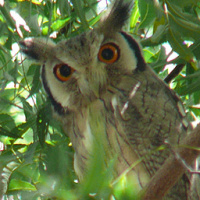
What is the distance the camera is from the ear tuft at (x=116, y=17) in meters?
2.42

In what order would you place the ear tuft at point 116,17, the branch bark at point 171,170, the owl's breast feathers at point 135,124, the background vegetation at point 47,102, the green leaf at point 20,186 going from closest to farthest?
the background vegetation at point 47,102, the branch bark at point 171,170, the green leaf at point 20,186, the owl's breast feathers at point 135,124, the ear tuft at point 116,17

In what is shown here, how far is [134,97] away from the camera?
7.16 feet

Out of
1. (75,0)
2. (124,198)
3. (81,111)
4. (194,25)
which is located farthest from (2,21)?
(124,198)

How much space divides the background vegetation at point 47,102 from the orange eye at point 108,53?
0.50 feet

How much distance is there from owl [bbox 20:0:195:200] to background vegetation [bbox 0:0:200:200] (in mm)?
96

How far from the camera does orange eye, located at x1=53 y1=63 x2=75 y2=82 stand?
2.25 meters

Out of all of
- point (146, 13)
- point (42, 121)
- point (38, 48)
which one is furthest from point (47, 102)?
point (146, 13)

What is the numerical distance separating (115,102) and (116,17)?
60 centimetres

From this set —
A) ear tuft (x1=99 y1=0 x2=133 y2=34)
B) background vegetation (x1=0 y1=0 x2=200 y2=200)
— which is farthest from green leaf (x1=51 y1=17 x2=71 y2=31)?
ear tuft (x1=99 y1=0 x2=133 y2=34)

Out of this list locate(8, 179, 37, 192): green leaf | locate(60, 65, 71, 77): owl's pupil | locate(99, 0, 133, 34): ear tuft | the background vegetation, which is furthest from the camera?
locate(99, 0, 133, 34): ear tuft

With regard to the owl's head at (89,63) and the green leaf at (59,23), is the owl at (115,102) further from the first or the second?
the green leaf at (59,23)

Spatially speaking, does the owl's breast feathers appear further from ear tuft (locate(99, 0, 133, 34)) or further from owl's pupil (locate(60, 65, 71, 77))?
ear tuft (locate(99, 0, 133, 34))

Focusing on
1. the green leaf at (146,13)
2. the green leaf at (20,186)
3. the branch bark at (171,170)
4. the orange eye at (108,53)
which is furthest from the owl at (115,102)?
the branch bark at (171,170)

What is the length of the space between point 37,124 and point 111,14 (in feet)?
2.67
